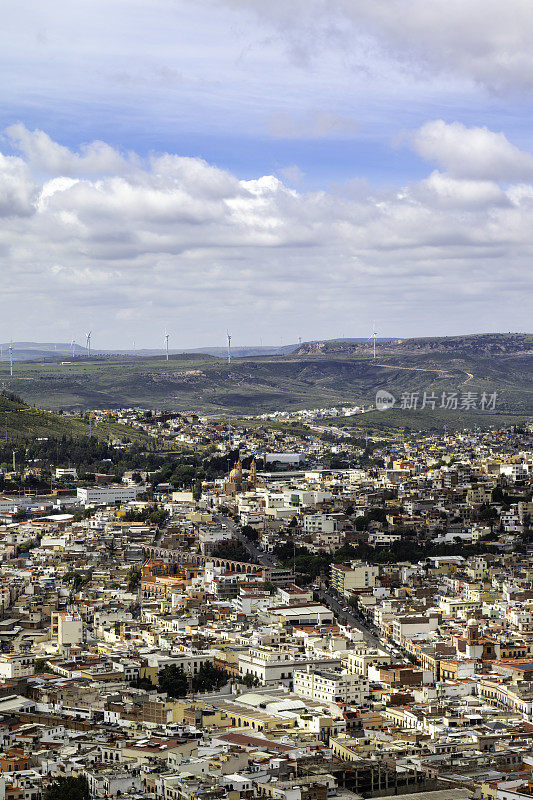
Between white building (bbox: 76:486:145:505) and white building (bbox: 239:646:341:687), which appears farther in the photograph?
white building (bbox: 76:486:145:505)

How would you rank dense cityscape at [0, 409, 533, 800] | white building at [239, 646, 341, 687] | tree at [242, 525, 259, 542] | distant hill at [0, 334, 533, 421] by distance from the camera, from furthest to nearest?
distant hill at [0, 334, 533, 421], tree at [242, 525, 259, 542], white building at [239, 646, 341, 687], dense cityscape at [0, 409, 533, 800]

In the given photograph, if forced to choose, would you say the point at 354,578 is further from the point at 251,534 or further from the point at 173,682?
the point at 173,682

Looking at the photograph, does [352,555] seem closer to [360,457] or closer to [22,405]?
[360,457]

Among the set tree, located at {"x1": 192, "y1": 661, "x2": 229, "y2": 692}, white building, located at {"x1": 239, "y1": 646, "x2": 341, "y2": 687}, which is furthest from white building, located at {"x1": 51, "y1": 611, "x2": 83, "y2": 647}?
white building, located at {"x1": 239, "y1": 646, "x2": 341, "y2": 687}

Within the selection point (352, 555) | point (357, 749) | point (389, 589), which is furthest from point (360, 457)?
point (357, 749)

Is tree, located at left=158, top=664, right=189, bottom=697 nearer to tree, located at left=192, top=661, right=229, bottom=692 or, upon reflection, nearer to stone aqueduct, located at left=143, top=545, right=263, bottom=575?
tree, located at left=192, top=661, right=229, bottom=692

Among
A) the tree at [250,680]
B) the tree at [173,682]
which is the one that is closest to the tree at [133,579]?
the tree at [250,680]

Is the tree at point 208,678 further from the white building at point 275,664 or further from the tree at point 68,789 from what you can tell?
the tree at point 68,789
